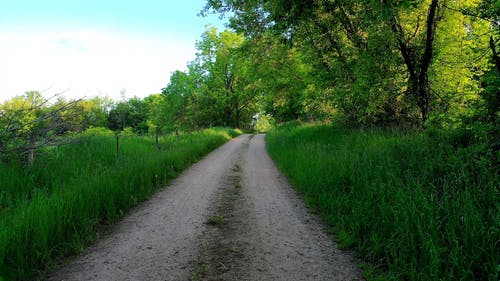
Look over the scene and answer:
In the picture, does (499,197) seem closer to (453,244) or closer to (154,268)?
(453,244)

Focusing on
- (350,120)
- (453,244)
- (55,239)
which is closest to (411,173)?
(453,244)

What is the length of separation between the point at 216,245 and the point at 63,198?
311 centimetres

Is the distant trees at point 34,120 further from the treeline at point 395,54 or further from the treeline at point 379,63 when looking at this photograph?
the treeline at point 395,54

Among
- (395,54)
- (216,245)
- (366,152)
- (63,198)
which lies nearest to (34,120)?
(63,198)

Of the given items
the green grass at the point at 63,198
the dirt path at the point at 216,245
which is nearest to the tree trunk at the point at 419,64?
the dirt path at the point at 216,245

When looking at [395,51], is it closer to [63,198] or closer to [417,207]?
[417,207]

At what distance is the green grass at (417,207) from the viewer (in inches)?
113

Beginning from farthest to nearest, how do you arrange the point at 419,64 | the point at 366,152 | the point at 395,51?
1. the point at 395,51
2. the point at 419,64
3. the point at 366,152

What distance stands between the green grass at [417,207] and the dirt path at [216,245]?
0.50 metres

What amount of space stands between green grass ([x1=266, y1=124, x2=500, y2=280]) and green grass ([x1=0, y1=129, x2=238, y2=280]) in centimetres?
412

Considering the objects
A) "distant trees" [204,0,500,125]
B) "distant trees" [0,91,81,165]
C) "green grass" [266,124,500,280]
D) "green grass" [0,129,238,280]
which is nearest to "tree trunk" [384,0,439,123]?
"distant trees" [204,0,500,125]

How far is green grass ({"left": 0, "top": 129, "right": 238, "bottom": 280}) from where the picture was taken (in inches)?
142

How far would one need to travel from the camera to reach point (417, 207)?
3783mm

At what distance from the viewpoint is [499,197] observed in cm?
332
